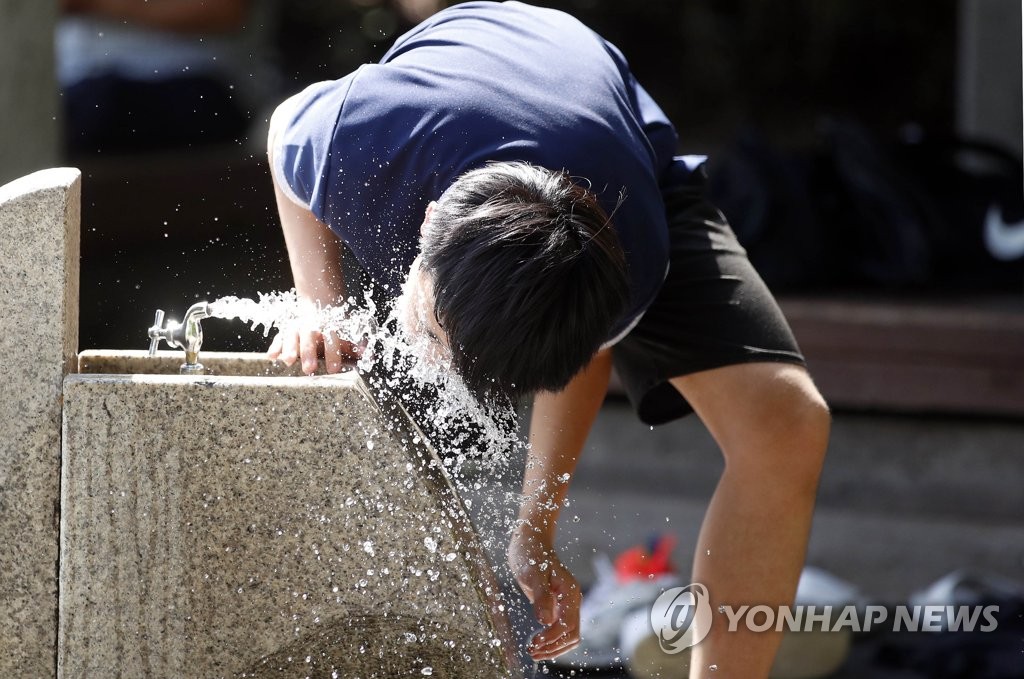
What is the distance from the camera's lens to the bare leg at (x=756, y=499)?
1.94m

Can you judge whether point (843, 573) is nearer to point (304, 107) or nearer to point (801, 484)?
point (801, 484)

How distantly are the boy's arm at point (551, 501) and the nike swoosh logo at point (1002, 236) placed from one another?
8.70 feet

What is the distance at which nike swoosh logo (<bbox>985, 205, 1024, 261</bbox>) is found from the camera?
14.2 ft

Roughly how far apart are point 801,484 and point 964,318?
201 centimetres

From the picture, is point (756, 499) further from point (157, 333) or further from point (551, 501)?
point (157, 333)

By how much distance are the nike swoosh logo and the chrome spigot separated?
3.27 metres

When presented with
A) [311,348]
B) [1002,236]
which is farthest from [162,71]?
[311,348]

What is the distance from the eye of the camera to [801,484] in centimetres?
196

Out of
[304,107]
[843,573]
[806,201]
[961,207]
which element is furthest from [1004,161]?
[304,107]

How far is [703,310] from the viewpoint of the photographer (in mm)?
1983

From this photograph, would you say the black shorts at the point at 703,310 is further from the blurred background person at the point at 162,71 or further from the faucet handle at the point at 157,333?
the blurred background person at the point at 162,71

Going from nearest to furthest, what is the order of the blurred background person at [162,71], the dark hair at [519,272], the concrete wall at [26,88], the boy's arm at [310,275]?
the dark hair at [519,272] < the boy's arm at [310,275] < the concrete wall at [26,88] < the blurred background person at [162,71]

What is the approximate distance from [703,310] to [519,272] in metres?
0.55

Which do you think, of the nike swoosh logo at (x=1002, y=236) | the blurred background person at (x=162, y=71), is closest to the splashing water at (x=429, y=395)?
the nike swoosh logo at (x=1002, y=236)
